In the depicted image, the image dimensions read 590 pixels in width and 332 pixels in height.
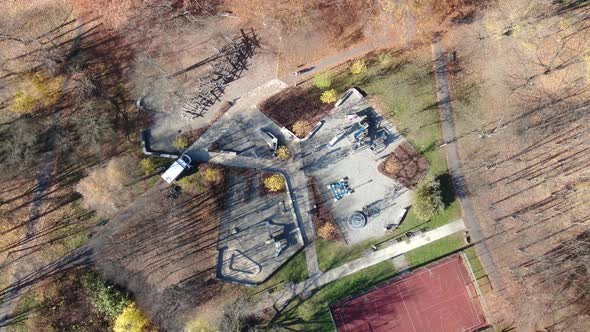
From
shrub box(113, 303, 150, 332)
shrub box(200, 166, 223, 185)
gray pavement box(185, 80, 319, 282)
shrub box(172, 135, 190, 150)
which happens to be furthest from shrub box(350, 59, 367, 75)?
shrub box(113, 303, 150, 332)

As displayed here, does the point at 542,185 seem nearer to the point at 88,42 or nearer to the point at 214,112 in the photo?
the point at 214,112

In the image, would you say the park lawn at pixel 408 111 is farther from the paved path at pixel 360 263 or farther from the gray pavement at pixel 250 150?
the gray pavement at pixel 250 150

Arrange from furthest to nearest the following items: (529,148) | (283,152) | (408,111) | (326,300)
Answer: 1. (408,111)
2. (529,148)
3. (283,152)
4. (326,300)

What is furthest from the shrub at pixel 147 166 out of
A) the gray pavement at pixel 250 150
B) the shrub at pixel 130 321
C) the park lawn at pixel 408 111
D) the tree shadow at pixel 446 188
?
the tree shadow at pixel 446 188

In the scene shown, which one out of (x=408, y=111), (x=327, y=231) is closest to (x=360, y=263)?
(x=327, y=231)

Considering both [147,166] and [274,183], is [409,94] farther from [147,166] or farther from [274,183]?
[147,166]

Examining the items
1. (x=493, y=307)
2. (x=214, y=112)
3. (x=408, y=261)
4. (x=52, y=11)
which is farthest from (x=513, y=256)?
(x=52, y=11)

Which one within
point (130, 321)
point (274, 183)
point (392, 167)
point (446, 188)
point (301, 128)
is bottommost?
point (130, 321)
